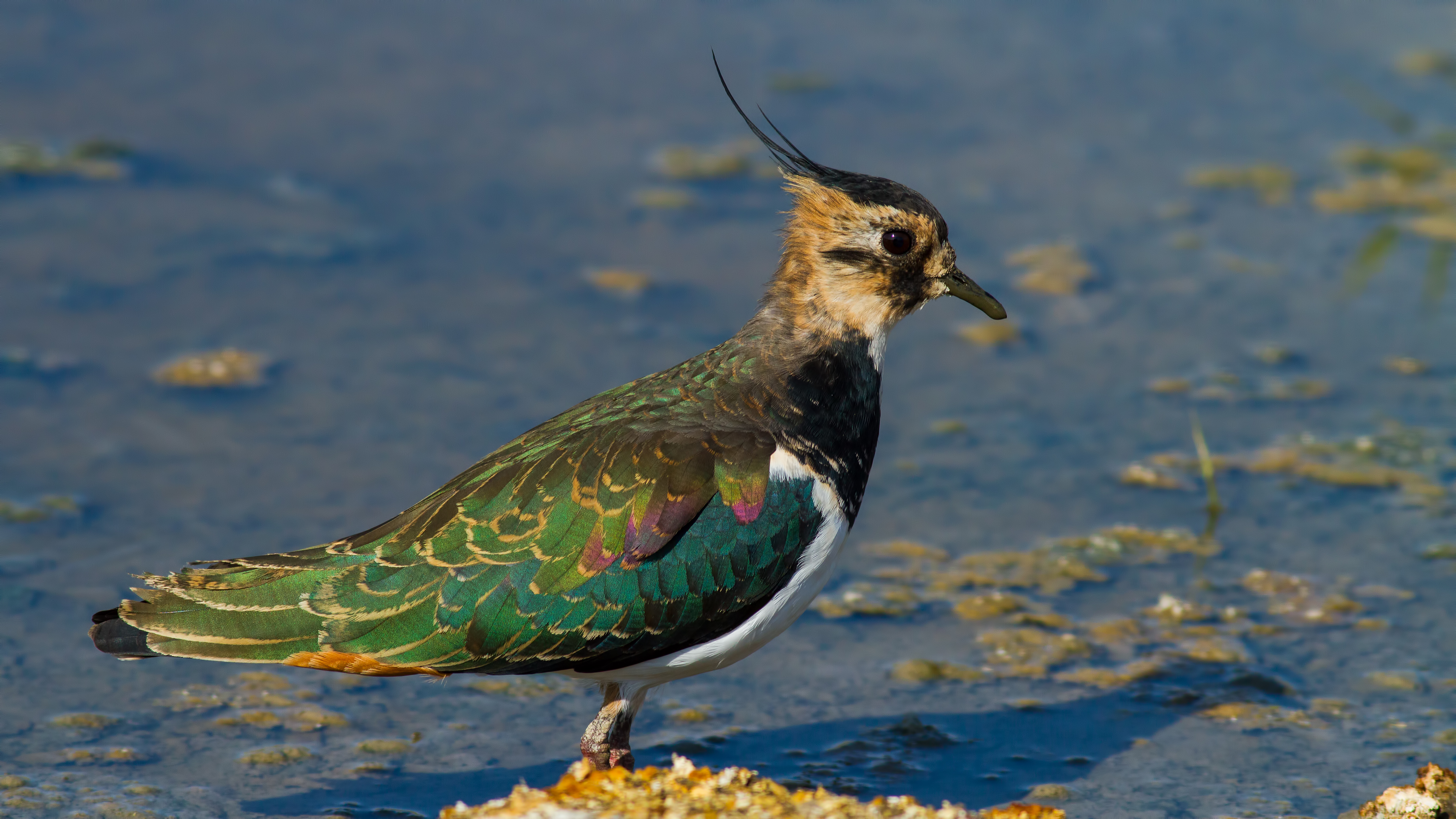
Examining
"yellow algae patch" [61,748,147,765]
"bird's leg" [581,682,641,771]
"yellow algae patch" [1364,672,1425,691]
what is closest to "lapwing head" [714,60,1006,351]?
"bird's leg" [581,682,641,771]

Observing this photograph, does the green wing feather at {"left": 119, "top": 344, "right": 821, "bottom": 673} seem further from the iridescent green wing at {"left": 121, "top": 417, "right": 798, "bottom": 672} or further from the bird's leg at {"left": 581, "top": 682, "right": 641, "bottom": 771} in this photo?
the bird's leg at {"left": 581, "top": 682, "right": 641, "bottom": 771}

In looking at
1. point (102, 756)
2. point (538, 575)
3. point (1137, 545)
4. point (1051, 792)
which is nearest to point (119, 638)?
point (102, 756)

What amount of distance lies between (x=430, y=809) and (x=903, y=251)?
2.45m

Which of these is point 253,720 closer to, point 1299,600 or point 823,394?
point 823,394

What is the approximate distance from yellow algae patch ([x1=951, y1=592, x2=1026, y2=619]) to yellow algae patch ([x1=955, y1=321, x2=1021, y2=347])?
204 centimetres

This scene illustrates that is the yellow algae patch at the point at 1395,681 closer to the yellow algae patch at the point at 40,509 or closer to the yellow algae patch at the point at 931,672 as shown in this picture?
the yellow algae patch at the point at 931,672

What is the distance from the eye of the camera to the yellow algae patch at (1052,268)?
8.64 metres

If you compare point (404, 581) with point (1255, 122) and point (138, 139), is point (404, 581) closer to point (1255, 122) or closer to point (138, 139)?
point (138, 139)

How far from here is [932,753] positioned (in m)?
5.75

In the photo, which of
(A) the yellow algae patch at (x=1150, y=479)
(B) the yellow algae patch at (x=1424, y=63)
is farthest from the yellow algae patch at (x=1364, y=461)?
(B) the yellow algae patch at (x=1424, y=63)

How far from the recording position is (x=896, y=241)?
5379mm

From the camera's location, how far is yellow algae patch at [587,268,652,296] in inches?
334

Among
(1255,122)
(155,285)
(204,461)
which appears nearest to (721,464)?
(204,461)

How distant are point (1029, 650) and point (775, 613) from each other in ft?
5.65
